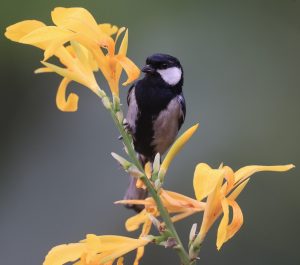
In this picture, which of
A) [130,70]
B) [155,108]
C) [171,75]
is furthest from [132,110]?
[130,70]

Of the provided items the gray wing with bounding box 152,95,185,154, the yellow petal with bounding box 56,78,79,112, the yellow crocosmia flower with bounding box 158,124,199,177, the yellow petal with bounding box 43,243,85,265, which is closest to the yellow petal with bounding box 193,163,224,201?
the yellow crocosmia flower with bounding box 158,124,199,177

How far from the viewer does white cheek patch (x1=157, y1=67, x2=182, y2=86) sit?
7.81ft

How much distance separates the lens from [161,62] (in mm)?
2322

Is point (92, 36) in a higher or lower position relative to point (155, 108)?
higher

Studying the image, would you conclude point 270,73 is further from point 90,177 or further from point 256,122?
point 90,177

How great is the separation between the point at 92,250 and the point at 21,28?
0.44 meters

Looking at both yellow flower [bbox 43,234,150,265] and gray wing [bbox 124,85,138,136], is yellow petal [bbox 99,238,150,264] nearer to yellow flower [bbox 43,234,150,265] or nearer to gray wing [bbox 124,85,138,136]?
yellow flower [bbox 43,234,150,265]

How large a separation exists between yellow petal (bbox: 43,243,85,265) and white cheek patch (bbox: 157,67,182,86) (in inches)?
44.3

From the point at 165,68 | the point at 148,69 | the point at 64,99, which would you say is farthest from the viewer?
the point at 165,68

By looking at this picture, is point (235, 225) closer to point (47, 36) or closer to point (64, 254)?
point (64, 254)

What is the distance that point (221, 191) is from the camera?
4.53 ft

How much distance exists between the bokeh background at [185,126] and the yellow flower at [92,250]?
1.25 metres

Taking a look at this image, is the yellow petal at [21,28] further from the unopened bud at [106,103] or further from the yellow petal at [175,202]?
the yellow petal at [175,202]

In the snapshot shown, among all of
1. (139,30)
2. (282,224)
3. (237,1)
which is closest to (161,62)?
(139,30)
